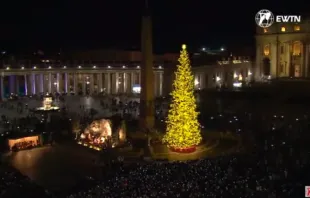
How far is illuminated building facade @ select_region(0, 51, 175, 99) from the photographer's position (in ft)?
230

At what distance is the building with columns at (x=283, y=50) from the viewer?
215 ft

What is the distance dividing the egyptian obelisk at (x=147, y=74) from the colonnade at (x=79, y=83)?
3192 cm

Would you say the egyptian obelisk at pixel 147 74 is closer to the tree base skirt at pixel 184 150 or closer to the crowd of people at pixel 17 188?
the tree base skirt at pixel 184 150

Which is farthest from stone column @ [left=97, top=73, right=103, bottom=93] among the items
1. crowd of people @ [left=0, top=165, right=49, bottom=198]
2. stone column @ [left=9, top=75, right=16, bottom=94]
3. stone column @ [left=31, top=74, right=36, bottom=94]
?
crowd of people @ [left=0, top=165, right=49, bottom=198]

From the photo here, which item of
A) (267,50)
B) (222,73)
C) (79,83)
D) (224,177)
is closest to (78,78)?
(79,83)

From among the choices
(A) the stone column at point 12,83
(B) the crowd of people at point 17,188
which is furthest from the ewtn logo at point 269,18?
(B) the crowd of people at point 17,188

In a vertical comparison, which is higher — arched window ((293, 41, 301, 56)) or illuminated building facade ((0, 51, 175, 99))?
arched window ((293, 41, 301, 56))

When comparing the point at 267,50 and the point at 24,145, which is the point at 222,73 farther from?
the point at 24,145

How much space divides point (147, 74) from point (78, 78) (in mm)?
39443

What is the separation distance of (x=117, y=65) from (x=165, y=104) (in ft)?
68.9

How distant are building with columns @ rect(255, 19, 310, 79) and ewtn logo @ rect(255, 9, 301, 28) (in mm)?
1103

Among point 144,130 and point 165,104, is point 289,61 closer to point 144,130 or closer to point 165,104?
point 165,104

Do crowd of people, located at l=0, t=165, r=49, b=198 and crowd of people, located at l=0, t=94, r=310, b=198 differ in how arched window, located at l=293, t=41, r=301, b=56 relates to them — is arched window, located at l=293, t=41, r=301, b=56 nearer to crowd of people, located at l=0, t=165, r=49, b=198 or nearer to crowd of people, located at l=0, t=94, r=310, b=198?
crowd of people, located at l=0, t=94, r=310, b=198

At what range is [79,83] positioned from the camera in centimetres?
7606
